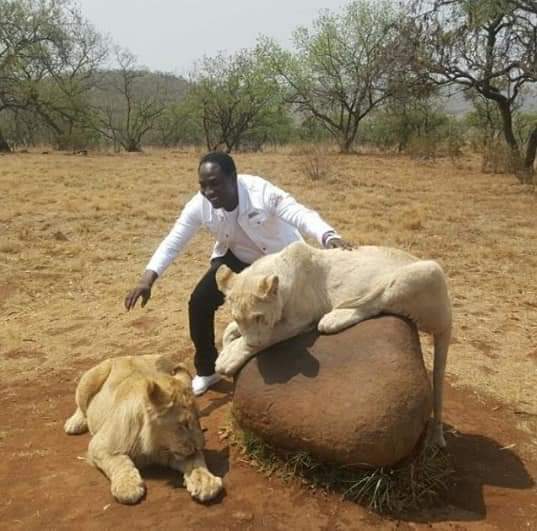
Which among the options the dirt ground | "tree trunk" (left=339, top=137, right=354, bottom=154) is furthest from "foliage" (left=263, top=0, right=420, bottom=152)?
the dirt ground

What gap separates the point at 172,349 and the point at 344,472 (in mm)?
3099

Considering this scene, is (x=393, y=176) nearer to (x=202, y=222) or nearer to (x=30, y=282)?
(x=30, y=282)

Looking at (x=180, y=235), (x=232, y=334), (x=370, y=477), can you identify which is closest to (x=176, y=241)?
(x=180, y=235)

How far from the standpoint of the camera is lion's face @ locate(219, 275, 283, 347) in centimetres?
369

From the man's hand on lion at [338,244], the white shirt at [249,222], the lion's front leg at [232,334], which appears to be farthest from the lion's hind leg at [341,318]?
the white shirt at [249,222]

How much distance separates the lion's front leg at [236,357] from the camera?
4.00 metres

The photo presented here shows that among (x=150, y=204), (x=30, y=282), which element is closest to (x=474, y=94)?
(x=150, y=204)

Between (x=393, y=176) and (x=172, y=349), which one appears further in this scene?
(x=393, y=176)

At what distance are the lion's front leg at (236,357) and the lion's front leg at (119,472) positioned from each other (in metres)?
0.84

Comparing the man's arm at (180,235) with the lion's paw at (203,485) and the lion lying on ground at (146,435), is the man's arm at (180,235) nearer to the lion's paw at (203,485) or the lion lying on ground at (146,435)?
the lion lying on ground at (146,435)

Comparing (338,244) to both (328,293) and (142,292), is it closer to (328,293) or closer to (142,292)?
(328,293)

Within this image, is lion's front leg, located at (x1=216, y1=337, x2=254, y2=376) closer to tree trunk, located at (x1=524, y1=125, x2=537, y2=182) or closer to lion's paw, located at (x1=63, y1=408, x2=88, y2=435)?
lion's paw, located at (x1=63, y1=408, x2=88, y2=435)

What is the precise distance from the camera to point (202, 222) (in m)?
5.23

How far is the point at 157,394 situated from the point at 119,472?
21.4 inches
